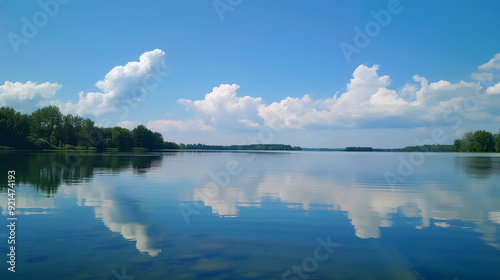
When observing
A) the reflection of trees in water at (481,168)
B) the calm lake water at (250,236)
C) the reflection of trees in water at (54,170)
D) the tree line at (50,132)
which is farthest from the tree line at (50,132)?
the reflection of trees in water at (481,168)

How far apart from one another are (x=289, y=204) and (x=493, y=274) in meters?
12.0

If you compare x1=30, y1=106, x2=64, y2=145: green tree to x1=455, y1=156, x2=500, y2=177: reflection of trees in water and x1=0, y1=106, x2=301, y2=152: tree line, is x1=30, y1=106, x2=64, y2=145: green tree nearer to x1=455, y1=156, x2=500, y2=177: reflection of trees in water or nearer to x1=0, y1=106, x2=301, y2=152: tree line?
x1=0, y1=106, x2=301, y2=152: tree line

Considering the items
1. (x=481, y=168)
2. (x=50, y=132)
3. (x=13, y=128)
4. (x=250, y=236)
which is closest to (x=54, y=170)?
(x=250, y=236)

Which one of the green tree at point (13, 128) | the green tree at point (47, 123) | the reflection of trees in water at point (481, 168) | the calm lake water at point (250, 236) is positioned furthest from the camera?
the green tree at point (47, 123)

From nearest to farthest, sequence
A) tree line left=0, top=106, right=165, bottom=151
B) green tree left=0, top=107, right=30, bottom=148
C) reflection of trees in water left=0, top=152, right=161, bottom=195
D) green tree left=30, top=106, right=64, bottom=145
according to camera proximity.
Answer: reflection of trees in water left=0, top=152, right=161, bottom=195
green tree left=0, top=107, right=30, bottom=148
tree line left=0, top=106, right=165, bottom=151
green tree left=30, top=106, right=64, bottom=145

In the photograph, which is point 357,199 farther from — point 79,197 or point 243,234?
point 79,197

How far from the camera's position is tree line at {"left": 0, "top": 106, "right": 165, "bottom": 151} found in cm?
13988

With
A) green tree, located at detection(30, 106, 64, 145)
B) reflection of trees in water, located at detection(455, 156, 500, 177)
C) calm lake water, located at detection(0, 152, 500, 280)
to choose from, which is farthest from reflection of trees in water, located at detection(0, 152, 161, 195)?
green tree, located at detection(30, 106, 64, 145)

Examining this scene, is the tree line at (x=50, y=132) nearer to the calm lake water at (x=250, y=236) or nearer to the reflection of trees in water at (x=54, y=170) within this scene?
the reflection of trees in water at (x=54, y=170)

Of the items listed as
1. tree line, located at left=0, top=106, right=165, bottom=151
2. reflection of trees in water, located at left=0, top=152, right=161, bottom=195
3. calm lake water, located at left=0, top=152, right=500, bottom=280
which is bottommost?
calm lake water, located at left=0, top=152, right=500, bottom=280

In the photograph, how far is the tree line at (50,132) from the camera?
139875 millimetres

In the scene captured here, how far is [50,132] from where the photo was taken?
164375 millimetres

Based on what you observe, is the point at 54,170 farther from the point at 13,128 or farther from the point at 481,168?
the point at 13,128

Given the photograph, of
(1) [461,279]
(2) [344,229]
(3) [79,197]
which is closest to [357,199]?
(2) [344,229]
